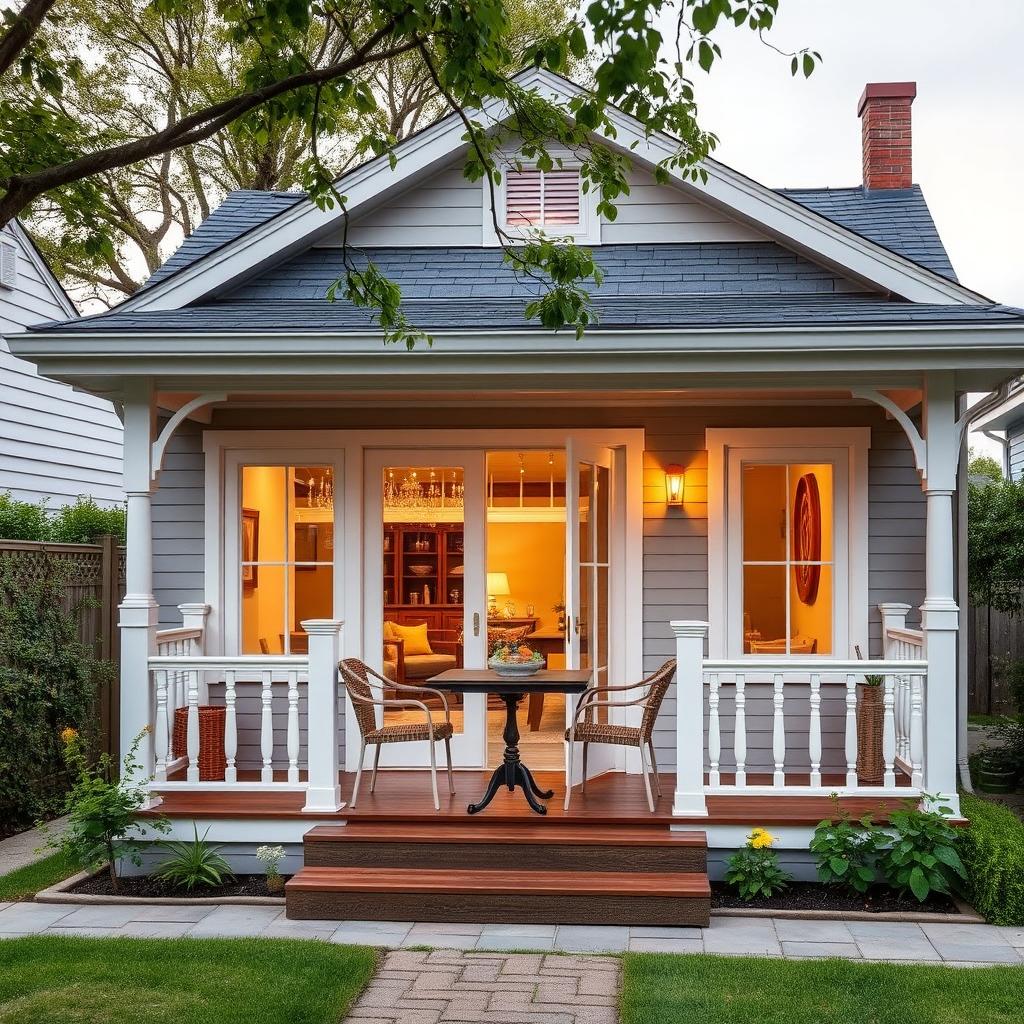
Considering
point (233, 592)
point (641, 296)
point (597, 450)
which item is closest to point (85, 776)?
point (233, 592)

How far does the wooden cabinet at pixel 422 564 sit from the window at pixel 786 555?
9.40 ft

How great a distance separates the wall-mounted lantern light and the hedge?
253 cm

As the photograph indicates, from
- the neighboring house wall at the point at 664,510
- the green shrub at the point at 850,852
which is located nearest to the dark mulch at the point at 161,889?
the neighboring house wall at the point at 664,510

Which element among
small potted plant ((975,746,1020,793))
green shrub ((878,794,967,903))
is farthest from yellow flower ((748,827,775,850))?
small potted plant ((975,746,1020,793))

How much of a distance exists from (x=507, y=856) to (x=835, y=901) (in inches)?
63.3

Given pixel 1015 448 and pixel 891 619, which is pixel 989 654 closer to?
pixel 1015 448

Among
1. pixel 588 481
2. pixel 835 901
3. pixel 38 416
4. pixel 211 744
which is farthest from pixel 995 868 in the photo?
pixel 38 416

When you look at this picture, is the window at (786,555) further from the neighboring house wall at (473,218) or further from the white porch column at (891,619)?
the neighboring house wall at (473,218)

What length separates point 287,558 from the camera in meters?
7.27

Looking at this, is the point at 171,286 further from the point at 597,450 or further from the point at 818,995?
the point at 818,995

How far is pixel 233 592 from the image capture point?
7.27 m

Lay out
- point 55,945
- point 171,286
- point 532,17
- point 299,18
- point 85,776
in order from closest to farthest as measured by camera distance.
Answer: point 299,18 → point 55,945 → point 85,776 → point 171,286 → point 532,17

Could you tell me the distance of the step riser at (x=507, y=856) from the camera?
5.54 metres

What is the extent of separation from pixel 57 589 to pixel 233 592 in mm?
1119
